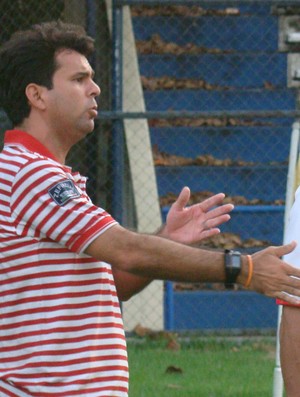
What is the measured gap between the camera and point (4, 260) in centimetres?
381

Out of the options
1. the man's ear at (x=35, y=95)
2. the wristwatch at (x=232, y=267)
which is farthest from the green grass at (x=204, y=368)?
the wristwatch at (x=232, y=267)

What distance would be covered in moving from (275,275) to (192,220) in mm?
578

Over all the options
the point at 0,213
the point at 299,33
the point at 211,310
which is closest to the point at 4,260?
the point at 0,213

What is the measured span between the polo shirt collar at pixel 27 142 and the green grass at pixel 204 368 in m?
3.91

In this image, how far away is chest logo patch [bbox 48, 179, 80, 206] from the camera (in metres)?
3.69

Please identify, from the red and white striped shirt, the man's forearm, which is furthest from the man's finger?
the man's forearm

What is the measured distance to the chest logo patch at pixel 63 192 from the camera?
3686mm

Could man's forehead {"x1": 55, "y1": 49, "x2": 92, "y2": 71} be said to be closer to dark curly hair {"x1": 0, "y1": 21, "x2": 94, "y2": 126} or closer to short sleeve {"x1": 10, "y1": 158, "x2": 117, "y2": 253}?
dark curly hair {"x1": 0, "y1": 21, "x2": 94, "y2": 126}

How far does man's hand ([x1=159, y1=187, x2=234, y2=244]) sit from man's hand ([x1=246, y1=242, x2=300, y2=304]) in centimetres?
41

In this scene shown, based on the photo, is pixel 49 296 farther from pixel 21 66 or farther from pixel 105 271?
pixel 21 66

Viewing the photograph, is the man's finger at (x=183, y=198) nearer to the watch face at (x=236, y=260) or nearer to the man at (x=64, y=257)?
the man at (x=64, y=257)

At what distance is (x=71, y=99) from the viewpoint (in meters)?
4.02

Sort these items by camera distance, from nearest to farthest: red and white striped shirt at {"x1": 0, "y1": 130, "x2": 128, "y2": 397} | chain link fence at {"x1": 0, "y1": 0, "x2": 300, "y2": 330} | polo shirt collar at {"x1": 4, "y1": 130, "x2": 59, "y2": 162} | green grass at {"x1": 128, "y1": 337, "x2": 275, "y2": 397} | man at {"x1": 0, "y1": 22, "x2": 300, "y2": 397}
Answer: man at {"x1": 0, "y1": 22, "x2": 300, "y2": 397}, red and white striped shirt at {"x1": 0, "y1": 130, "x2": 128, "y2": 397}, polo shirt collar at {"x1": 4, "y1": 130, "x2": 59, "y2": 162}, green grass at {"x1": 128, "y1": 337, "x2": 275, "y2": 397}, chain link fence at {"x1": 0, "y1": 0, "x2": 300, "y2": 330}

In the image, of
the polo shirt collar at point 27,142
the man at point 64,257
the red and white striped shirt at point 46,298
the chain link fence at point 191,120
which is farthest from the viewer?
the chain link fence at point 191,120
